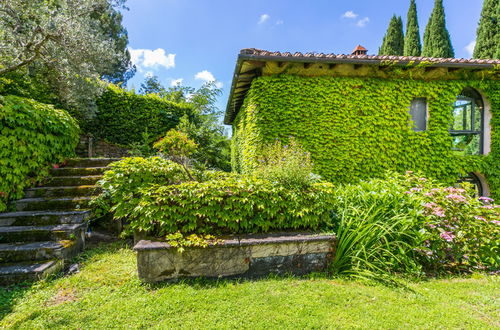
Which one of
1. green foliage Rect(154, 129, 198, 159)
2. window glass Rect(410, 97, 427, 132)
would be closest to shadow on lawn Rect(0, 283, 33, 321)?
green foliage Rect(154, 129, 198, 159)

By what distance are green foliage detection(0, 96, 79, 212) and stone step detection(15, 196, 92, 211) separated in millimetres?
210

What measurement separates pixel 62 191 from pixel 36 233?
4.39 feet

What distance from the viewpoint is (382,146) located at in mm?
6254

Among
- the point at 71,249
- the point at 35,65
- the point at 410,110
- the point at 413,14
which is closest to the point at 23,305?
the point at 71,249

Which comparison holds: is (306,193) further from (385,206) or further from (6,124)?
(6,124)

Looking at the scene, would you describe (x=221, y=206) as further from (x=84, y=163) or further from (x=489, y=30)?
(x=489, y=30)

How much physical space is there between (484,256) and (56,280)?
5961 millimetres

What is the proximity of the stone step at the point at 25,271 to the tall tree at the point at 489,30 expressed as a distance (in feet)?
67.8

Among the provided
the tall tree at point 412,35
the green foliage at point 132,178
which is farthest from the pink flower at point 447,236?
the tall tree at point 412,35

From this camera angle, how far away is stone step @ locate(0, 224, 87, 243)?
337 cm

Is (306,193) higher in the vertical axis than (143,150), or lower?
lower

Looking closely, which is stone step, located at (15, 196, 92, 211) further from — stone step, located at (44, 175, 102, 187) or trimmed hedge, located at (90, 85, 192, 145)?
trimmed hedge, located at (90, 85, 192, 145)

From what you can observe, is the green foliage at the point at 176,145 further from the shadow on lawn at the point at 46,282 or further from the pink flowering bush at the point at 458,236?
the pink flowering bush at the point at 458,236

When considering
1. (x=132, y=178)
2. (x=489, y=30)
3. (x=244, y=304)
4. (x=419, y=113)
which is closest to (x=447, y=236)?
(x=244, y=304)
